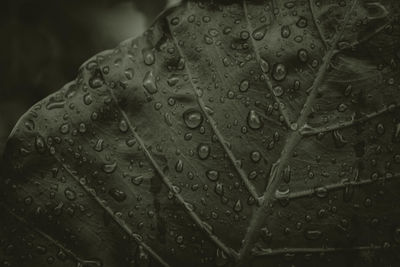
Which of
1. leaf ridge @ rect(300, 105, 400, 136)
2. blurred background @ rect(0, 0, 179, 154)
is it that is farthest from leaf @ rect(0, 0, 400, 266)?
blurred background @ rect(0, 0, 179, 154)

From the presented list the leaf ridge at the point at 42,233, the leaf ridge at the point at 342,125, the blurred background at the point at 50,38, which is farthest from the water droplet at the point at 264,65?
the blurred background at the point at 50,38

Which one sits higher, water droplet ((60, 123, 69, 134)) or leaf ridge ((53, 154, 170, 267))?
water droplet ((60, 123, 69, 134))

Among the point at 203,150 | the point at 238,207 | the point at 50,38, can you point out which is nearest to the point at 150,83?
the point at 203,150

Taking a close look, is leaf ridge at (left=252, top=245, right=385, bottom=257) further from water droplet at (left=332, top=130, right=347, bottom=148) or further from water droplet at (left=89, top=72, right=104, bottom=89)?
water droplet at (left=89, top=72, right=104, bottom=89)

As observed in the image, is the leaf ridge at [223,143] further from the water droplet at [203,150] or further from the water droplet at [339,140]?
the water droplet at [339,140]

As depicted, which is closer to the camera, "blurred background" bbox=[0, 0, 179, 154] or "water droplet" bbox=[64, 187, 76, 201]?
"water droplet" bbox=[64, 187, 76, 201]

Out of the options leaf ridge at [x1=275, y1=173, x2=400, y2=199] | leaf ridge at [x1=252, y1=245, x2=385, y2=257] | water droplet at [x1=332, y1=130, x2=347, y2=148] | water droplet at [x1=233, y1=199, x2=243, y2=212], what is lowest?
leaf ridge at [x1=252, y1=245, x2=385, y2=257]

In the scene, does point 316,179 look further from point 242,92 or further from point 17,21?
point 17,21
